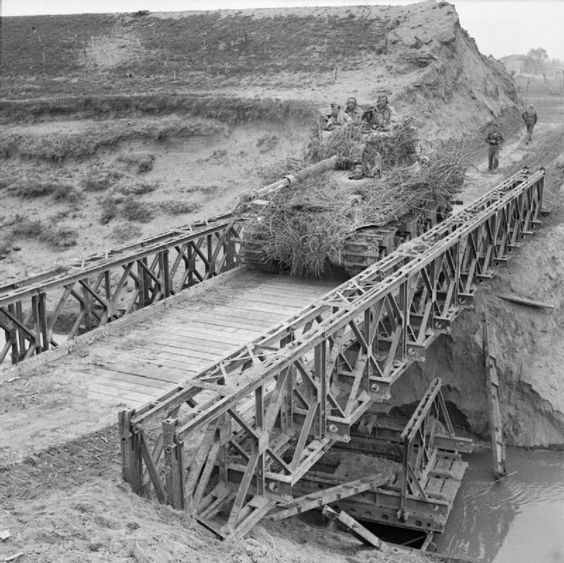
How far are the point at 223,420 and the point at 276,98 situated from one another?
27.8m

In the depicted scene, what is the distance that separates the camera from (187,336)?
12.6 metres

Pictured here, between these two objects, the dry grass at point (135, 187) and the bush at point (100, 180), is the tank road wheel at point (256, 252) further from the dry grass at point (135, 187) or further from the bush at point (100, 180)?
the bush at point (100, 180)

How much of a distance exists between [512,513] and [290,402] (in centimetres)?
832

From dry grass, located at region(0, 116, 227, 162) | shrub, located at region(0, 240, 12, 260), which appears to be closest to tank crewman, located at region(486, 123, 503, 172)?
dry grass, located at region(0, 116, 227, 162)

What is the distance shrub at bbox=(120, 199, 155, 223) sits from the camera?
3111 cm

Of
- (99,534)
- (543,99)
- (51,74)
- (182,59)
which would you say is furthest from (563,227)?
(543,99)

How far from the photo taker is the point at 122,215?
1243 inches

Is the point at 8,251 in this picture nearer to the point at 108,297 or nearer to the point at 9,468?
the point at 108,297

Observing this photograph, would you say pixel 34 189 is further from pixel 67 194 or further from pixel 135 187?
pixel 135 187

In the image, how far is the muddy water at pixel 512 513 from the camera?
15203 millimetres

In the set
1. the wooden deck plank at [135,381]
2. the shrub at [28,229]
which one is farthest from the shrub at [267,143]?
the wooden deck plank at [135,381]

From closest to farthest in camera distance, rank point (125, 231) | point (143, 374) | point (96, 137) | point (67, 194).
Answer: point (143, 374)
point (125, 231)
point (67, 194)
point (96, 137)

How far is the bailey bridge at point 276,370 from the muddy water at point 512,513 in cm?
89

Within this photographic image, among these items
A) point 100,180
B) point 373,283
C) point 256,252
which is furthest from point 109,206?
point 373,283
